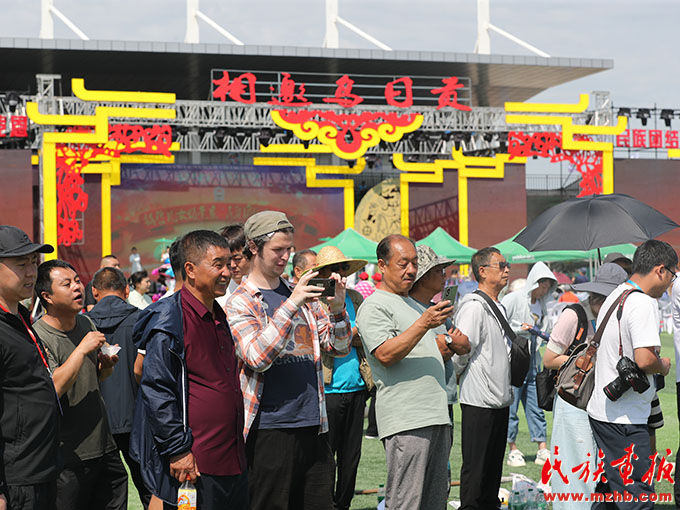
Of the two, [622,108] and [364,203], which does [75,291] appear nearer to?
[364,203]

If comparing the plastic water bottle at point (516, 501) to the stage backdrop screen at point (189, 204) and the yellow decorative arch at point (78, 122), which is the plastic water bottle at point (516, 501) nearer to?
the yellow decorative arch at point (78, 122)

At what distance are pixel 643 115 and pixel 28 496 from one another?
96.6 ft

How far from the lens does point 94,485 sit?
4.55 m

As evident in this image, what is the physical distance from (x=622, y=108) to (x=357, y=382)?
2628 cm

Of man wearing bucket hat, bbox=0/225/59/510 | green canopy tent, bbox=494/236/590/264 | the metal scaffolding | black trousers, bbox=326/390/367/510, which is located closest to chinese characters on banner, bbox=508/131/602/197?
the metal scaffolding

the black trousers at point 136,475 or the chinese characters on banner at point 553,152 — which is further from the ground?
the chinese characters on banner at point 553,152

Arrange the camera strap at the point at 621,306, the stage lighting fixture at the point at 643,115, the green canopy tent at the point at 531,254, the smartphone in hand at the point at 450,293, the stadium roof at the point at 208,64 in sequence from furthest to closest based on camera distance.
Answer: the stage lighting fixture at the point at 643,115, the stadium roof at the point at 208,64, the green canopy tent at the point at 531,254, the camera strap at the point at 621,306, the smartphone in hand at the point at 450,293

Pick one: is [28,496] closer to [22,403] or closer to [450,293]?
Result: [22,403]

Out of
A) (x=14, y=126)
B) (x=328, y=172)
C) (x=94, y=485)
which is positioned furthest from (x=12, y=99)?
(x=94, y=485)

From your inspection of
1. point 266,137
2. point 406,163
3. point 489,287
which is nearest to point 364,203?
point 406,163

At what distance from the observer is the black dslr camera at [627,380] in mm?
4738

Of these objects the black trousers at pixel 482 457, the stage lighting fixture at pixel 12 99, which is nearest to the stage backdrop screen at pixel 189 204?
the stage lighting fixture at pixel 12 99

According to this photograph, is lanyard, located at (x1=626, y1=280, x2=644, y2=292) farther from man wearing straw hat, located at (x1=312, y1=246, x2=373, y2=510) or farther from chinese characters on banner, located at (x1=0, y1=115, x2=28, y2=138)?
chinese characters on banner, located at (x1=0, y1=115, x2=28, y2=138)

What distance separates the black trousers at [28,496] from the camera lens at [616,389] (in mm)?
2852
